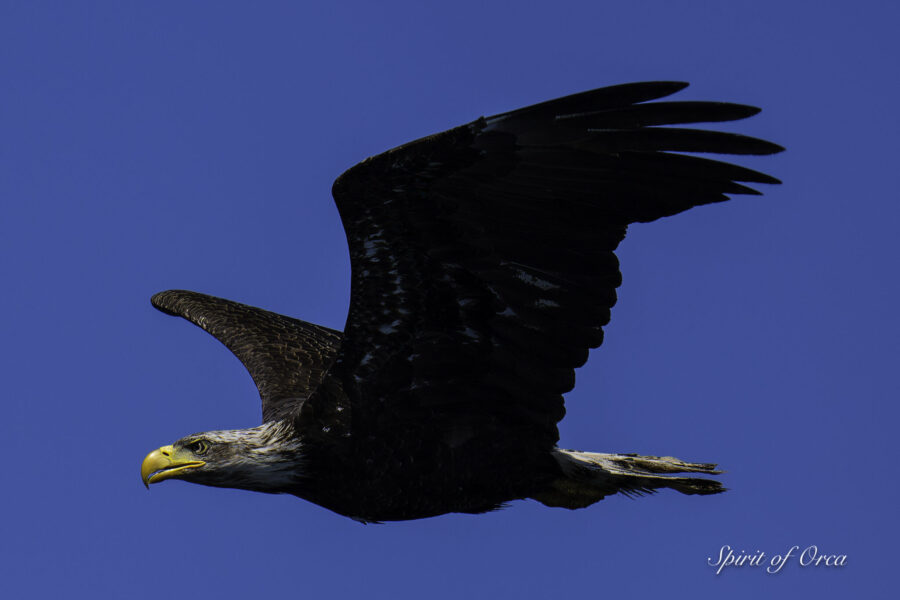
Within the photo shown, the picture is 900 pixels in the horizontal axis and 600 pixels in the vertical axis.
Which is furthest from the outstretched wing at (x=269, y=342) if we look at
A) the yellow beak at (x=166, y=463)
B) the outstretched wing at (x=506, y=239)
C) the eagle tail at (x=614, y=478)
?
the eagle tail at (x=614, y=478)

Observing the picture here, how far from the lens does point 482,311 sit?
879 centimetres

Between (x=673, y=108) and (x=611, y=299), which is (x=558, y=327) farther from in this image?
(x=673, y=108)

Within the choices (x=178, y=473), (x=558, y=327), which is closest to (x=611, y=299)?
(x=558, y=327)

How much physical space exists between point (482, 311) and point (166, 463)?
2.45m

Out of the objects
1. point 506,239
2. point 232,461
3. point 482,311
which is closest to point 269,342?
point 232,461

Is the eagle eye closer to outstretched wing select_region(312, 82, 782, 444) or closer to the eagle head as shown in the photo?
the eagle head

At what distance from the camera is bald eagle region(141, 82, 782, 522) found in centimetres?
816

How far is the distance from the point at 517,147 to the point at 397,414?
2089mm

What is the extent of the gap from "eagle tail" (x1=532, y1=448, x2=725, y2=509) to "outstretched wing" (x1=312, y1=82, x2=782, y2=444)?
1.57 ft

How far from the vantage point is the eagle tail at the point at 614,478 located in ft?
31.4

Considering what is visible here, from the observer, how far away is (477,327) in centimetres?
888

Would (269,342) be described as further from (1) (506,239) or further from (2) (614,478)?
(1) (506,239)

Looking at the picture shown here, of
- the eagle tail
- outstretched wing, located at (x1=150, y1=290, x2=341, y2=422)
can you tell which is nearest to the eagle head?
outstretched wing, located at (x1=150, y1=290, x2=341, y2=422)

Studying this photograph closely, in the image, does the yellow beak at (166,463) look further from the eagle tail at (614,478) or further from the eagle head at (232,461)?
the eagle tail at (614,478)
